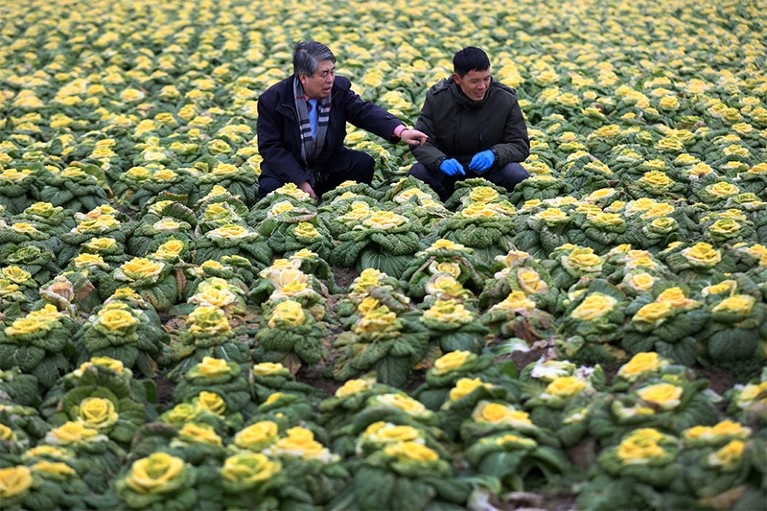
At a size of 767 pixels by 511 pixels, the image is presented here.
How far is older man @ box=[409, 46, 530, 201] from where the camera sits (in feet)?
22.3

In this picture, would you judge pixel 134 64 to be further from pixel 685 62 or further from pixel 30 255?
pixel 685 62

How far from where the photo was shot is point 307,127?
6902mm

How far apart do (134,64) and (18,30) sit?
3.13 metres

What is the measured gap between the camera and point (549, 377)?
4.21m

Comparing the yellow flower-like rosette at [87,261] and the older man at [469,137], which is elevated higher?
the older man at [469,137]

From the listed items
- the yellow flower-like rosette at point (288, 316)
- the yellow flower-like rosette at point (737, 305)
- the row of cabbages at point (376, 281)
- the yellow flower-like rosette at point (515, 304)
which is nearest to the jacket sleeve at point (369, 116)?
the row of cabbages at point (376, 281)

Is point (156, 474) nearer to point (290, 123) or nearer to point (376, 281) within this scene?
point (376, 281)

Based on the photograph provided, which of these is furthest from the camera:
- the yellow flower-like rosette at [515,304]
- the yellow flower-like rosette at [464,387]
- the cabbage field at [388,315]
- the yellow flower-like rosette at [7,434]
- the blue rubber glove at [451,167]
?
the blue rubber glove at [451,167]

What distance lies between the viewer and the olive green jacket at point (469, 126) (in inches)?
271

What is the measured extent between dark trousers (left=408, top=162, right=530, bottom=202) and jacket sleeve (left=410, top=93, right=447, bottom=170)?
78 millimetres

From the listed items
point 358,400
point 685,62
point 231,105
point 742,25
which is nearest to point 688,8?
point 742,25

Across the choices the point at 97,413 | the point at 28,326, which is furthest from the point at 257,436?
the point at 28,326

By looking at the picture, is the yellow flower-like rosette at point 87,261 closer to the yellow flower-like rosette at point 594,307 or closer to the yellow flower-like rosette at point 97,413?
the yellow flower-like rosette at point 97,413

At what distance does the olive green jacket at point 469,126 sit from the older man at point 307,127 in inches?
8.7
